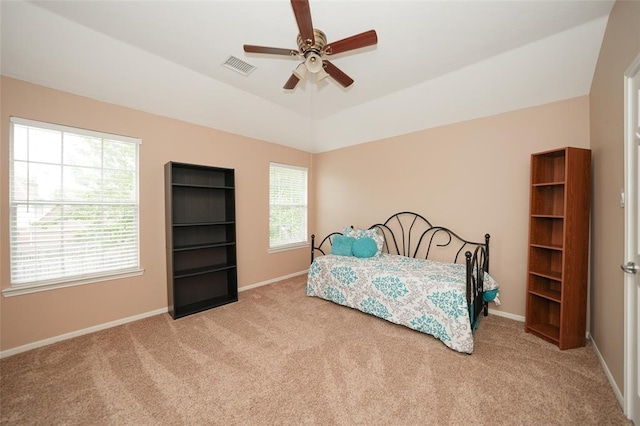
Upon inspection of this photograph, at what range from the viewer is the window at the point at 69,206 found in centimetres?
223

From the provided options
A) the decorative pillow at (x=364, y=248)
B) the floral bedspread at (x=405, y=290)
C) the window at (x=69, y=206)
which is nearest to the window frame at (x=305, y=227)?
the floral bedspread at (x=405, y=290)

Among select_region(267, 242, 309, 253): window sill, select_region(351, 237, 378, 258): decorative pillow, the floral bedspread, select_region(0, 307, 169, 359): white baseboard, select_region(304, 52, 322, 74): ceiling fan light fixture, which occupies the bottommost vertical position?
select_region(0, 307, 169, 359): white baseboard

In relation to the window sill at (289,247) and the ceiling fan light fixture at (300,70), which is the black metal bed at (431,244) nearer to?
the window sill at (289,247)

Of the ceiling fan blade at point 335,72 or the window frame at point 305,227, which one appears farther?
the window frame at point 305,227

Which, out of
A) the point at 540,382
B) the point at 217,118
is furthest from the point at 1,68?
the point at 540,382

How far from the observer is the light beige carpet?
155cm

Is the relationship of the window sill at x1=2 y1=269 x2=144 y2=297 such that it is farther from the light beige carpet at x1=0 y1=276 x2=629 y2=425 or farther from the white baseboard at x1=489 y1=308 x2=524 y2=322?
the white baseboard at x1=489 y1=308 x2=524 y2=322

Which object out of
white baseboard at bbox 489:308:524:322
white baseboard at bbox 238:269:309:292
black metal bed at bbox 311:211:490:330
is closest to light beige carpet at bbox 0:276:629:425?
white baseboard at bbox 489:308:524:322

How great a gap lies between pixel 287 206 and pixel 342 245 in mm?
1480

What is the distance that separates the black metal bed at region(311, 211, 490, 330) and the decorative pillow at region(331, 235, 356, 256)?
646 millimetres

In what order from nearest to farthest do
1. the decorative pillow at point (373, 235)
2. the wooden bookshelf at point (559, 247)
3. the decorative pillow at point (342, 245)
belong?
1. the wooden bookshelf at point (559, 247)
2. the decorative pillow at point (342, 245)
3. the decorative pillow at point (373, 235)

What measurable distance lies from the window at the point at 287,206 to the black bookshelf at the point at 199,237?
912 millimetres

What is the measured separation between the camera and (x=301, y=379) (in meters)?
1.87

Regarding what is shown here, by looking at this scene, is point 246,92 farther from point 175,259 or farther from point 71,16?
point 175,259
